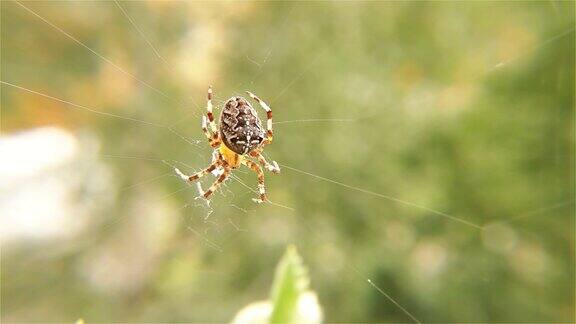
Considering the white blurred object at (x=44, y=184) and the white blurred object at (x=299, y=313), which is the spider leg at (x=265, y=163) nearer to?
the white blurred object at (x=44, y=184)

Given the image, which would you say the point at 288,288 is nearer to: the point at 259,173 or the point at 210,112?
the point at 210,112

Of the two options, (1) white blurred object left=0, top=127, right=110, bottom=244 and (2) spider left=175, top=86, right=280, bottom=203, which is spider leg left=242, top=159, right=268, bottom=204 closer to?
(2) spider left=175, top=86, right=280, bottom=203

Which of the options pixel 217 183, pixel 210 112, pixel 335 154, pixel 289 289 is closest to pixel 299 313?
pixel 289 289

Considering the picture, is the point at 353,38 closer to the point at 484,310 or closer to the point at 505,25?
the point at 505,25

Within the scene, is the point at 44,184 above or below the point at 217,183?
above

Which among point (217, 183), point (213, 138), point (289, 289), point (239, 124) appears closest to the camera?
point (289, 289)

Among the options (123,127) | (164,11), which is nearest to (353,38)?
(164,11)
